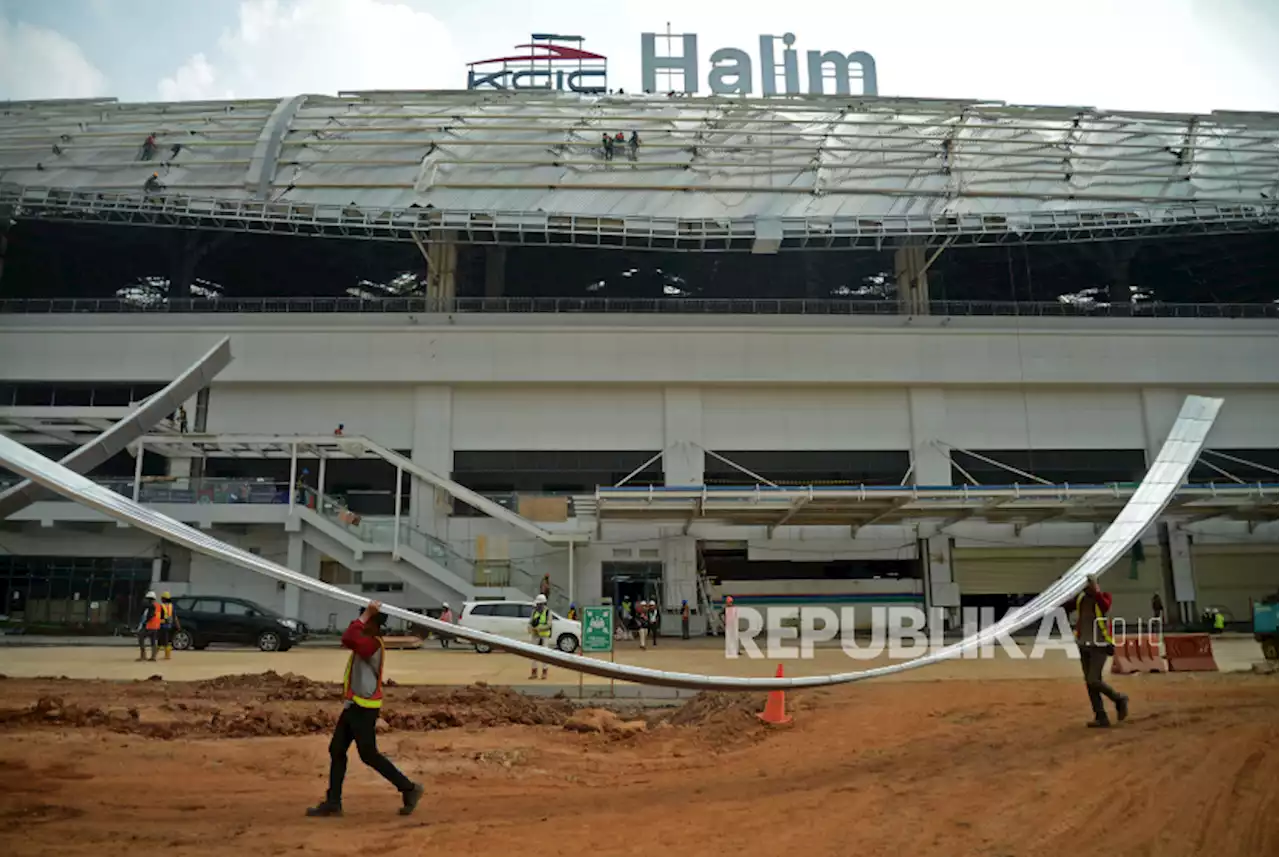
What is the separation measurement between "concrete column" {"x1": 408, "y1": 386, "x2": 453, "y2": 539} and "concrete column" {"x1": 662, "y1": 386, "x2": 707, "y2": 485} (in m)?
8.36

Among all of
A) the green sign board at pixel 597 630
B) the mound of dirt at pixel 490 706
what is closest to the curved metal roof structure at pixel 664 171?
Result: the green sign board at pixel 597 630

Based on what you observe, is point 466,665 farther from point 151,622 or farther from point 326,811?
point 326,811

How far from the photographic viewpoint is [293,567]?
1153 inches

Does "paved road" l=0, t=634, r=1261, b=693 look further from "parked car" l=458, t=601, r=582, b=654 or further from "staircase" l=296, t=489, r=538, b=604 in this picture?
"staircase" l=296, t=489, r=538, b=604

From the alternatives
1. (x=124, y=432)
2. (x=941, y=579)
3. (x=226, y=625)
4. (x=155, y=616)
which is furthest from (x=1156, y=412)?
(x=124, y=432)

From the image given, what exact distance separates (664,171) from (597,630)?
2109 cm

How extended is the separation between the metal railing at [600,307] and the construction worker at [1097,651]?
83.1 feet

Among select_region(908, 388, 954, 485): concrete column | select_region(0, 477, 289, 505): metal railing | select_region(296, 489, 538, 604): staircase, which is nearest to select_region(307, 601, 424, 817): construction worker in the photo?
select_region(296, 489, 538, 604): staircase

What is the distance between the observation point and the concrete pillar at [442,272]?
34031 mm

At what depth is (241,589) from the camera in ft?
103

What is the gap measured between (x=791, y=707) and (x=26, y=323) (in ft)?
114

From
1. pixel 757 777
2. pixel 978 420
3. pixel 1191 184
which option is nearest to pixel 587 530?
pixel 978 420

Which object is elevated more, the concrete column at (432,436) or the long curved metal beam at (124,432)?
the concrete column at (432,436)

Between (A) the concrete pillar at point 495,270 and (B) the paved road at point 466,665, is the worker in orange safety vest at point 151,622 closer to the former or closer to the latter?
(B) the paved road at point 466,665
